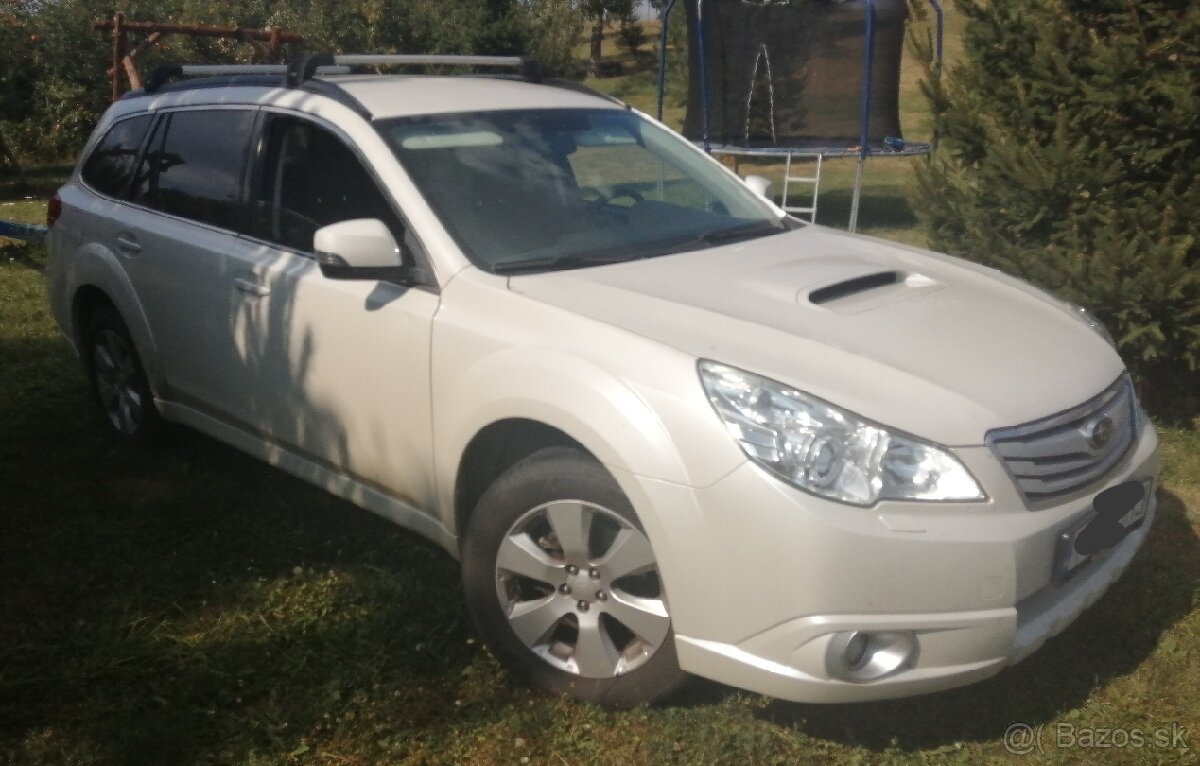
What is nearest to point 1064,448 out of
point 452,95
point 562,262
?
point 562,262

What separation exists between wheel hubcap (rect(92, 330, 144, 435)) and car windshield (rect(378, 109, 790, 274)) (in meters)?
2.08

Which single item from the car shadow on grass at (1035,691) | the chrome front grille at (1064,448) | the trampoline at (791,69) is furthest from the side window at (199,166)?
the trampoline at (791,69)

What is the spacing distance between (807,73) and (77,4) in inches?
539

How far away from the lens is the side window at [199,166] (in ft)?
14.5

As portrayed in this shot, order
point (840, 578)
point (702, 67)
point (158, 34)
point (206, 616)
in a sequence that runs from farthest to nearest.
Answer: point (702, 67) < point (158, 34) < point (206, 616) < point (840, 578)

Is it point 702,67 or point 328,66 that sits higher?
point 328,66

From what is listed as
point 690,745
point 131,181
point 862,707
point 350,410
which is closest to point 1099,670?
point 862,707

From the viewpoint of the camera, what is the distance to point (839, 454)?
107 inches

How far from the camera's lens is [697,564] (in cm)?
282

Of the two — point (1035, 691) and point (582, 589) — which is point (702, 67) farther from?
point (582, 589)

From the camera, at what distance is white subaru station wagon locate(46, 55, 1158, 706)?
2.74m

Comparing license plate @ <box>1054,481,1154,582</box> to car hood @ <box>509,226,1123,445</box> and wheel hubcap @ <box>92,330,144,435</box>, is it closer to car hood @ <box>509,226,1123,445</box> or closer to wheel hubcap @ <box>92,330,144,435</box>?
car hood @ <box>509,226,1123,445</box>

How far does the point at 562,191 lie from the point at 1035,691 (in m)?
2.22

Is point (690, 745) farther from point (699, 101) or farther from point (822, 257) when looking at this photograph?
point (699, 101)
